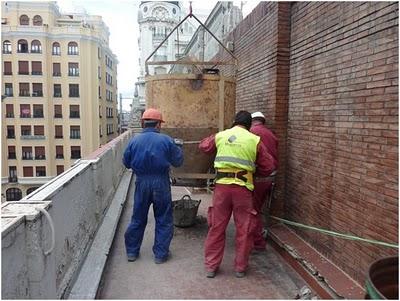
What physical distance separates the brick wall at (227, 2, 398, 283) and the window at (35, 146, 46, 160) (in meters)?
37.6

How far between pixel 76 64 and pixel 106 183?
117 ft

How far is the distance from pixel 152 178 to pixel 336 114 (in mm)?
2213

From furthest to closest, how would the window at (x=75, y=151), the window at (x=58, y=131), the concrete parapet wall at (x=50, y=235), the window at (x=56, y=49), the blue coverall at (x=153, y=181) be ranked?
the window at (x=75, y=151) → the window at (x=58, y=131) → the window at (x=56, y=49) → the blue coverall at (x=153, y=181) → the concrete parapet wall at (x=50, y=235)

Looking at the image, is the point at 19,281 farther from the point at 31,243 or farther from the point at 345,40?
the point at 345,40

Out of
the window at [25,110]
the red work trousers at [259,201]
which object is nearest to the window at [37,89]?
the window at [25,110]

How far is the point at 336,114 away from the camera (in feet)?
13.2

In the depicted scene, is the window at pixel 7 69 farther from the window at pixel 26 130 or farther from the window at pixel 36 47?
the window at pixel 26 130

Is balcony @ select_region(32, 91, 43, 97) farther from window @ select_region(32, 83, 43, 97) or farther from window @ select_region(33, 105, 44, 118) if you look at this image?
window @ select_region(33, 105, 44, 118)

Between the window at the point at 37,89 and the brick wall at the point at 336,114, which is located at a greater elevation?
the window at the point at 37,89

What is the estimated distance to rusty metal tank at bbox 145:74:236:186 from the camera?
15.9 ft

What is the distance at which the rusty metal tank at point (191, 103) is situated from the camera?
4848 millimetres

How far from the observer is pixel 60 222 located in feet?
11.1

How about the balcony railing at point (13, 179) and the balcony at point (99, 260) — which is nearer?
the balcony at point (99, 260)

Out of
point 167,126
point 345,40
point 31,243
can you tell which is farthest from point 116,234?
point 345,40
